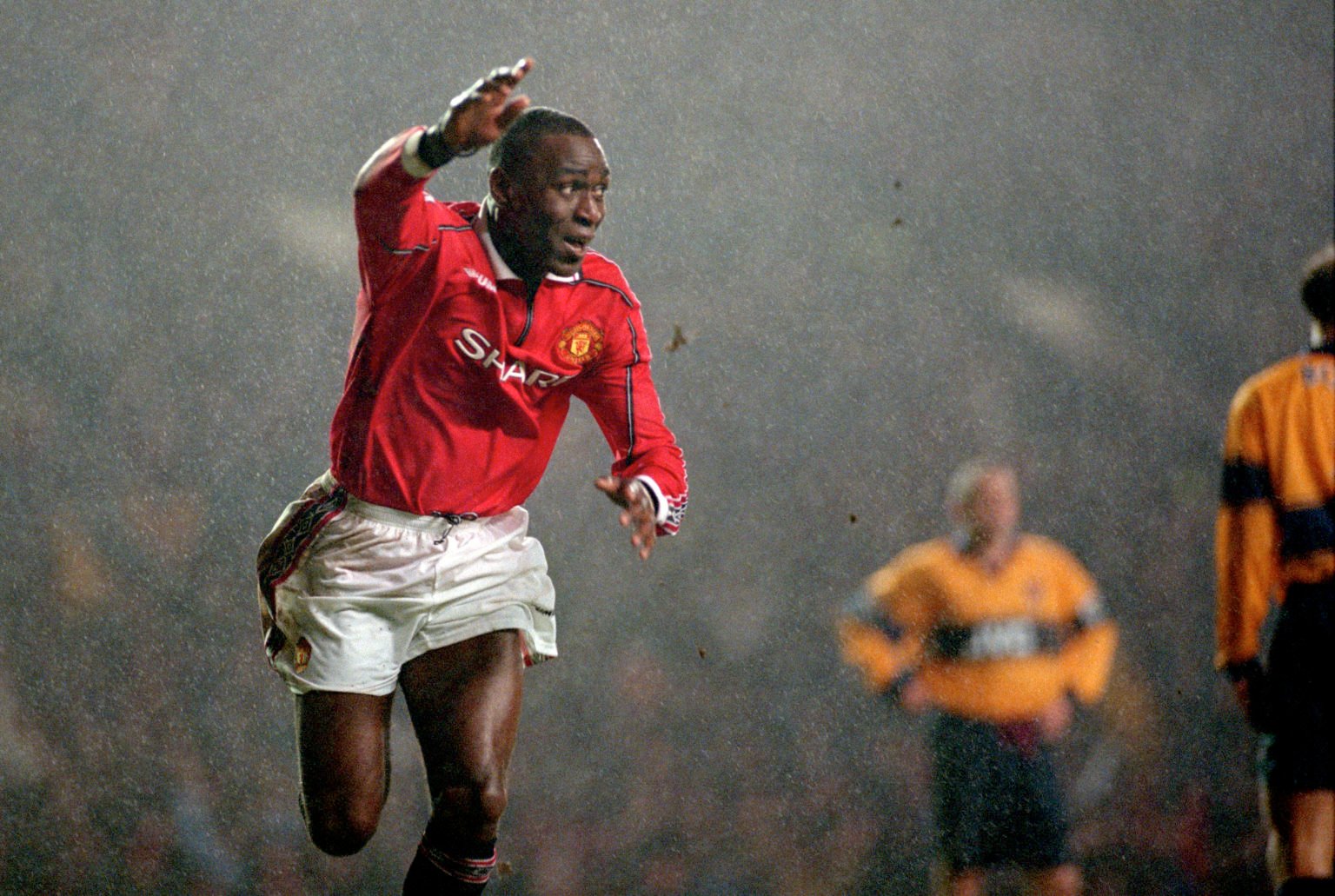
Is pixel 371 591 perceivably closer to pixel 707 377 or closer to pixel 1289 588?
pixel 707 377

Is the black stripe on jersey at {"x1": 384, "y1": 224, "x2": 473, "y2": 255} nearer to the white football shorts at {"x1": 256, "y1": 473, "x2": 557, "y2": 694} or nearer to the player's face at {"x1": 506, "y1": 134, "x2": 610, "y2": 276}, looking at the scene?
the player's face at {"x1": 506, "y1": 134, "x2": 610, "y2": 276}

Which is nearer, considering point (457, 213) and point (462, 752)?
point (462, 752)

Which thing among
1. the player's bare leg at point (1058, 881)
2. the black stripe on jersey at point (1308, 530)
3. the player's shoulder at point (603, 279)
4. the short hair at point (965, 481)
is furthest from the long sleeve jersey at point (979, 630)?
the player's shoulder at point (603, 279)

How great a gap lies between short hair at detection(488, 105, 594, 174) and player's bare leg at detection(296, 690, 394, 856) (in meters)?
1.04

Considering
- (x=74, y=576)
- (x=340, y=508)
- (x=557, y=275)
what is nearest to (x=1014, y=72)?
(x=557, y=275)

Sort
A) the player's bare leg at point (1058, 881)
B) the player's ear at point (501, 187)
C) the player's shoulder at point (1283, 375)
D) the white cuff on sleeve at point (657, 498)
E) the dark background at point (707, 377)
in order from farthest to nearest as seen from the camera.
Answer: the player's bare leg at point (1058, 881), the dark background at point (707, 377), the player's shoulder at point (1283, 375), the player's ear at point (501, 187), the white cuff on sleeve at point (657, 498)

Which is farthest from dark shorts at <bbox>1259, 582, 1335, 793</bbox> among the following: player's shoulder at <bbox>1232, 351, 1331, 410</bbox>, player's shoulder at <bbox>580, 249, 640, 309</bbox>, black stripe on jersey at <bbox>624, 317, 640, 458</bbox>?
player's shoulder at <bbox>580, 249, 640, 309</bbox>

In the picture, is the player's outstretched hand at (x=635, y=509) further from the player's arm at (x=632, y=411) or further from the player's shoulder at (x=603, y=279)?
the player's shoulder at (x=603, y=279)

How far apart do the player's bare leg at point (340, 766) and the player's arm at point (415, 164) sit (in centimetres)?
78

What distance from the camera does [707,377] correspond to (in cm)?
321

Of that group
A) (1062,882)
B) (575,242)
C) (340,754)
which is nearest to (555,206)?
(575,242)

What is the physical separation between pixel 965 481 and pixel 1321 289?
3.45ft

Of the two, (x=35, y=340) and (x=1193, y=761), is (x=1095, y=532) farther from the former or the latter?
(x=35, y=340)

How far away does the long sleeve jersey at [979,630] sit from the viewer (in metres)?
3.08
